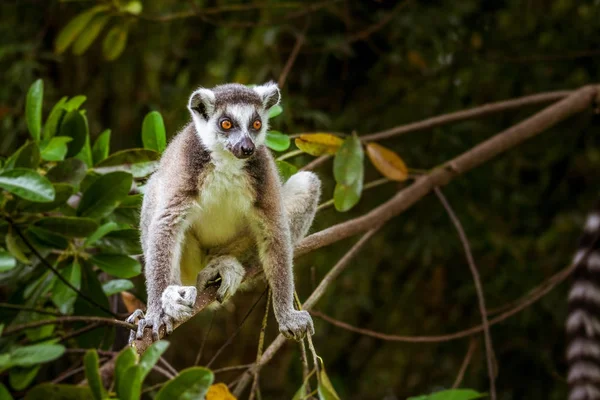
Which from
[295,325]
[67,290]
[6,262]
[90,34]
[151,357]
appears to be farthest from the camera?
[90,34]

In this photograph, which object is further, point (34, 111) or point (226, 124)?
point (34, 111)

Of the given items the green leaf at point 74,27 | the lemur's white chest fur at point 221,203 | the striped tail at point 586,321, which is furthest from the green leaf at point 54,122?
the striped tail at point 586,321

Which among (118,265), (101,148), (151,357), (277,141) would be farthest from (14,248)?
(151,357)

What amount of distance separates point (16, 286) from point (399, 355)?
3.74m

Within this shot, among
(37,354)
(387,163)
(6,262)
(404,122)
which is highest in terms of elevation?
(404,122)

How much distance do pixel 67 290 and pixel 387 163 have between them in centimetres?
184

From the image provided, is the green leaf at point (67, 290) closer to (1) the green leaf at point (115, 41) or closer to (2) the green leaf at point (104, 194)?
(2) the green leaf at point (104, 194)

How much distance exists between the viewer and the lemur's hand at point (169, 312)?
2.89 metres

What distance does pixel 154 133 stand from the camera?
13.5 feet

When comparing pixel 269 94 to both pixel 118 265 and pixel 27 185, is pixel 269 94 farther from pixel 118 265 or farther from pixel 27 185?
pixel 27 185

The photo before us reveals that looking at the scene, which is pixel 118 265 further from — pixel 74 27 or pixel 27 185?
pixel 74 27

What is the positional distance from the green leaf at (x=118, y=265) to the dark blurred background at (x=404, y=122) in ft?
6.88

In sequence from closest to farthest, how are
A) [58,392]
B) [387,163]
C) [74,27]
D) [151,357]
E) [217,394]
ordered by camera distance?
[151,357], [58,392], [217,394], [387,163], [74,27]

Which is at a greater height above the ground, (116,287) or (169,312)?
(116,287)
